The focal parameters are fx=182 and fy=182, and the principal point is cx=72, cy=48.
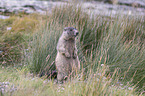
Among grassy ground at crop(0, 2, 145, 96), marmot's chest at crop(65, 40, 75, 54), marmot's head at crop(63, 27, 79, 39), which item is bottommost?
grassy ground at crop(0, 2, 145, 96)

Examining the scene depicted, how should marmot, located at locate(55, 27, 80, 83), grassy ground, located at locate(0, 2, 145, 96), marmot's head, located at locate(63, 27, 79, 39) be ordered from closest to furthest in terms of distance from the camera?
grassy ground, located at locate(0, 2, 145, 96) < marmot's head, located at locate(63, 27, 79, 39) < marmot, located at locate(55, 27, 80, 83)

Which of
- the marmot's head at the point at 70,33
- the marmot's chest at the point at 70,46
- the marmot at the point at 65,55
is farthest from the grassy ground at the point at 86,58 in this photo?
the marmot's head at the point at 70,33

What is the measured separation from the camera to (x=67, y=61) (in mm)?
3828

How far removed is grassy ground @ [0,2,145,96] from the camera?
3.03 metres

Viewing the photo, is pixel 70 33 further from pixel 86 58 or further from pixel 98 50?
pixel 98 50

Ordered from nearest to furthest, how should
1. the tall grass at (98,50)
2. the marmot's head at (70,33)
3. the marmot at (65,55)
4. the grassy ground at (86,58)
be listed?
the grassy ground at (86,58)
the marmot's head at (70,33)
the marmot at (65,55)
the tall grass at (98,50)

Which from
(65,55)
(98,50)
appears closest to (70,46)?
(65,55)

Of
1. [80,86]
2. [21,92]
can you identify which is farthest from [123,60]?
[21,92]

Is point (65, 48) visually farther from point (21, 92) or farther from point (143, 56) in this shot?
point (143, 56)

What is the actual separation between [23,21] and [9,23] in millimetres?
615

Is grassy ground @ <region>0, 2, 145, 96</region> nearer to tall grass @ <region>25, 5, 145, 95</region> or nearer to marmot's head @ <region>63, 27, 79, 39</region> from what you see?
tall grass @ <region>25, 5, 145, 95</region>

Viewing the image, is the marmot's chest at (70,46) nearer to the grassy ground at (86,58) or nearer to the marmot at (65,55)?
the marmot at (65,55)

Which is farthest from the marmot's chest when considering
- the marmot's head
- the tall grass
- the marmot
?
Answer: the tall grass

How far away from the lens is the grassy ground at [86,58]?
9.95 ft
